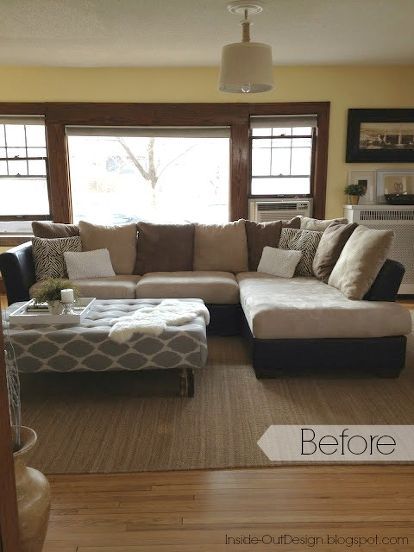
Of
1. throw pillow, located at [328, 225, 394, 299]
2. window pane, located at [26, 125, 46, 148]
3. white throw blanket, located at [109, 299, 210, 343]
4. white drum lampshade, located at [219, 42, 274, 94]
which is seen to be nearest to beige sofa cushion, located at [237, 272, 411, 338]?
throw pillow, located at [328, 225, 394, 299]

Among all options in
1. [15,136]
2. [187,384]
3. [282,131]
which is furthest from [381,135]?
[15,136]

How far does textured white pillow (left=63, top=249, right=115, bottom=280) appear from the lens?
4.07m

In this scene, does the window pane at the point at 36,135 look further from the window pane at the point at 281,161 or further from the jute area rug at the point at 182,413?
the jute area rug at the point at 182,413

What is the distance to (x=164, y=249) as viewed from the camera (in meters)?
4.41

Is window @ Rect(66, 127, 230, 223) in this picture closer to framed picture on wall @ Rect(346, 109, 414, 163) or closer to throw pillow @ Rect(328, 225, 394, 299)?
framed picture on wall @ Rect(346, 109, 414, 163)

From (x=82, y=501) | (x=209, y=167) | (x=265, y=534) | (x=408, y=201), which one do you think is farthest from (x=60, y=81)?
(x=265, y=534)

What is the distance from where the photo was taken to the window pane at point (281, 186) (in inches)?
217

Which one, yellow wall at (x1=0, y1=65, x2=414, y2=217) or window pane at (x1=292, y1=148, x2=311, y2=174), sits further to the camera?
window pane at (x1=292, y1=148, x2=311, y2=174)

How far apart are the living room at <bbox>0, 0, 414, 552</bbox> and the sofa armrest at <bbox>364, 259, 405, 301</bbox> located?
0.01 metres

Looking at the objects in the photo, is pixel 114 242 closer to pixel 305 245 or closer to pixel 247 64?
pixel 305 245

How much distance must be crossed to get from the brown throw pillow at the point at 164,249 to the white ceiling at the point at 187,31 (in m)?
1.67

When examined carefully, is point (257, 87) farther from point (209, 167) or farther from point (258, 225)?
point (209, 167)

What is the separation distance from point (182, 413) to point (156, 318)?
1.99 feet

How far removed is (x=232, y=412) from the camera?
2631 millimetres
